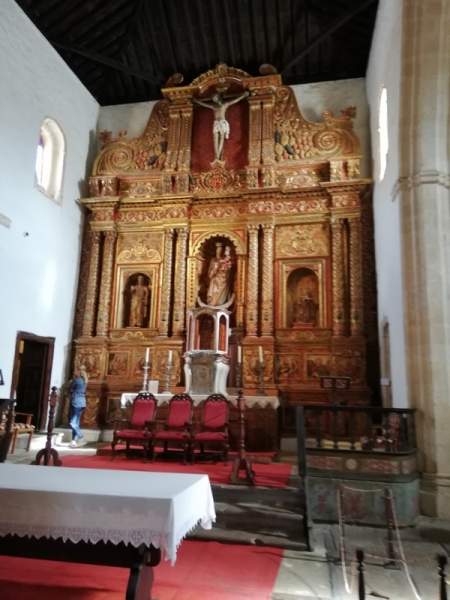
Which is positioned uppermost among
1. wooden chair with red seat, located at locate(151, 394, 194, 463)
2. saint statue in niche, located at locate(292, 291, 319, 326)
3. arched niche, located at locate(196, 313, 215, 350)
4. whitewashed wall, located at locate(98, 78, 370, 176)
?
whitewashed wall, located at locate(98, 78, 370, 176)

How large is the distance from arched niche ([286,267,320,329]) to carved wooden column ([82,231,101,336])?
15.4 ft

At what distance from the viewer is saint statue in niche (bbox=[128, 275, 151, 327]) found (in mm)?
11969

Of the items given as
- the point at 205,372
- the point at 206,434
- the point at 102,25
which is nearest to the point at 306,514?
the point at 206,434

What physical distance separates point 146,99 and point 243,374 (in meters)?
8.13

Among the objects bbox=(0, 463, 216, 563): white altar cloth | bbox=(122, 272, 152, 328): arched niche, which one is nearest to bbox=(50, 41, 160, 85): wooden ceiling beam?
bbox=(122, 272, 152, 328): arched niche

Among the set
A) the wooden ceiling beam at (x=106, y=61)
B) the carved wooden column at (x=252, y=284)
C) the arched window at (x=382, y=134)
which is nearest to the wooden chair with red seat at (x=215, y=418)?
the carved wooden column at (x=252, y=284)

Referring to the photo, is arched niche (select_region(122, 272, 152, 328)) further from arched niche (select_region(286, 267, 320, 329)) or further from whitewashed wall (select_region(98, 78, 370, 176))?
whitewashed wall (select_region(98, 78, 370, 176))

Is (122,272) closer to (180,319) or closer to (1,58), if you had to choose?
(180,319)

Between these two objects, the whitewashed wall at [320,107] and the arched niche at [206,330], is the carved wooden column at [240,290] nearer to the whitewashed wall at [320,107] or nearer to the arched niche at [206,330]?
the arched niche at [206,330]

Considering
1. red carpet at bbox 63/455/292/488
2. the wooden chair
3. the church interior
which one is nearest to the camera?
the church interior

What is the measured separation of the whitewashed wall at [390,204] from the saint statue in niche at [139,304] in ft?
17.9

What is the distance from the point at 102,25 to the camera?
11.8 m

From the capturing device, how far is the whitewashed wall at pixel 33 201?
9.63m

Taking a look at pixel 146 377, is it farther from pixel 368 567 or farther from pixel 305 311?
pixel 368 567
